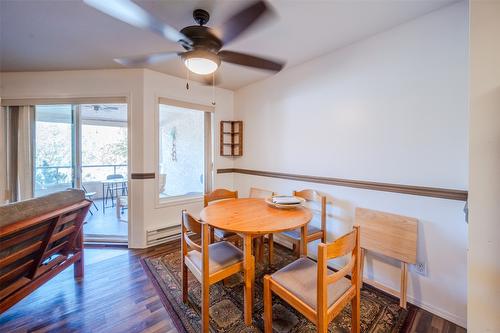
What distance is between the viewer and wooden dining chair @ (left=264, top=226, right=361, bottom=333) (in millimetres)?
1056

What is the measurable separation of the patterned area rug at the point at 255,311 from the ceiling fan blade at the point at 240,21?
81.4 inches

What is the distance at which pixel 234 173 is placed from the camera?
12.4 feet

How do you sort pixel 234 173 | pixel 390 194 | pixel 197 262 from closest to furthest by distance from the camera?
pixel 197 262
pixel 390 194
pixel 234 173

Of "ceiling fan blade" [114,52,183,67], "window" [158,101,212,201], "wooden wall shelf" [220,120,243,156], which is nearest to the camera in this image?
"ceiling fan blade" [114,52,183,67]

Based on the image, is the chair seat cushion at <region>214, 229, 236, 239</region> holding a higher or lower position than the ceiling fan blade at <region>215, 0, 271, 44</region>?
lower

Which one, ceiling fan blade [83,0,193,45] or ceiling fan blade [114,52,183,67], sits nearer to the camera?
ceiling fan blade [83,0,193,45]

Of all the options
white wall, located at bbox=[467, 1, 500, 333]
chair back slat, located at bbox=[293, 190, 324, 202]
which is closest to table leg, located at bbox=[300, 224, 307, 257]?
chair back slat, located at bbox=[293, 190, 324, 202]

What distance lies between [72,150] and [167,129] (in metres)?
1.30

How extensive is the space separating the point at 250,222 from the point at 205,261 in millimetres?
409

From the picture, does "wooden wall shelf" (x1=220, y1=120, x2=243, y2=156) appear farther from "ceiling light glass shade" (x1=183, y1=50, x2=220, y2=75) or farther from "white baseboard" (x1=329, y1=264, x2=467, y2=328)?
"white baseboard" (x1=329, y1=264, x2=467, y2=328)

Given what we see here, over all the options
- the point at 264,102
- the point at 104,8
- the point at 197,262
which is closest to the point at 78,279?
the point at 197,262

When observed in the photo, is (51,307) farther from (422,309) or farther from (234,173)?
(422,309)

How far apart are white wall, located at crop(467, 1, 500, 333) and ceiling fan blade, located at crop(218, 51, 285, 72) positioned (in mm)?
1186

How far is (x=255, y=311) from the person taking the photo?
163cm
